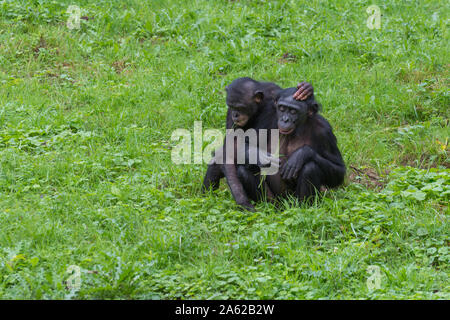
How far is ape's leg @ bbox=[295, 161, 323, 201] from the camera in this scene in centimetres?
583

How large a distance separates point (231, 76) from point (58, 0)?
3.41m

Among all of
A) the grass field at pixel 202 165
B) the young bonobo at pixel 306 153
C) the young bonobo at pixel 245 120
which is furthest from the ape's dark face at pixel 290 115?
the grass field at pixel 202 165

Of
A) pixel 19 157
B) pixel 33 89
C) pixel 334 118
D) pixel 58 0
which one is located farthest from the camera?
pixel 58 0

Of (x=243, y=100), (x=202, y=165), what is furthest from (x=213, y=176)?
(x=243, y=100)

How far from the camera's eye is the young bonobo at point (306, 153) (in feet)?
19.2

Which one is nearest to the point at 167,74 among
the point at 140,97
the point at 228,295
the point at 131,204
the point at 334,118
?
the point at 140,97

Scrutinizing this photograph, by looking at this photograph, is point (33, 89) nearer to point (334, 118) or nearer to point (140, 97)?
point (140, 97)

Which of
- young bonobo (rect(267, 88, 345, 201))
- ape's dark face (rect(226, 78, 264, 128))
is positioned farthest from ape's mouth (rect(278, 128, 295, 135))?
ape's dark face (rect(226, 78, 264, 128))

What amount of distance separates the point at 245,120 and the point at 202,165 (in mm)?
906

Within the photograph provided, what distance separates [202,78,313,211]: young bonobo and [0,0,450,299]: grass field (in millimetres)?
185

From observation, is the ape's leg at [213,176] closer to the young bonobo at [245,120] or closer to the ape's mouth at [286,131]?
the young bonobo at [245,120]

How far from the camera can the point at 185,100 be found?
26.6 feet
